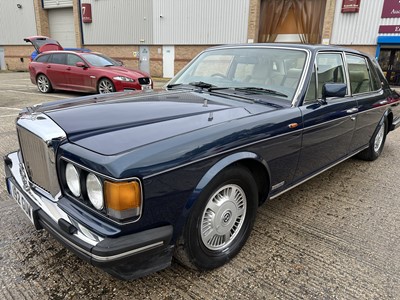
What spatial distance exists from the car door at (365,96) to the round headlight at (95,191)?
10.2 feet

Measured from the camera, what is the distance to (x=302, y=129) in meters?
2.71

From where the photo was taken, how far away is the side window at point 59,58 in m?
10.6

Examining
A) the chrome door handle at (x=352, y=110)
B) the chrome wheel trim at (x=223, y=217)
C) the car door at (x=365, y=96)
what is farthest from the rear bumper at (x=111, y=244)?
the car door at (x=365, y=96)

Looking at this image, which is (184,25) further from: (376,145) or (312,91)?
(312,91)

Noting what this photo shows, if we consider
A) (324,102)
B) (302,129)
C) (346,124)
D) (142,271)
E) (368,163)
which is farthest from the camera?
(368,163)

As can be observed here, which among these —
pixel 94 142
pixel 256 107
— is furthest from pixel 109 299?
pixel 256 107

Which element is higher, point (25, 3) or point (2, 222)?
point (25, 3)

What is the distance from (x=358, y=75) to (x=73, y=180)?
359 cm

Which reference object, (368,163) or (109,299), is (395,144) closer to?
(368,163)

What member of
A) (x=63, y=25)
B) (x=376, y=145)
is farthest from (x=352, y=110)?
(x=63, y=25)

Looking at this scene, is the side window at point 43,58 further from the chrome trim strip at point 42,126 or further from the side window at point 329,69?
the side window at point 329,69

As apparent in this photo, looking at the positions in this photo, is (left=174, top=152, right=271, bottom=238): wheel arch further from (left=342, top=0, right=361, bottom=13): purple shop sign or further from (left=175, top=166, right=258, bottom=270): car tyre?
(left=342, top=0, right=361, bottom=13): purple shop sign

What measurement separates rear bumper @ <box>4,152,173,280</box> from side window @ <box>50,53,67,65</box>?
9956mm

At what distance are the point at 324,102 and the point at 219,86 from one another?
104 centimetres
